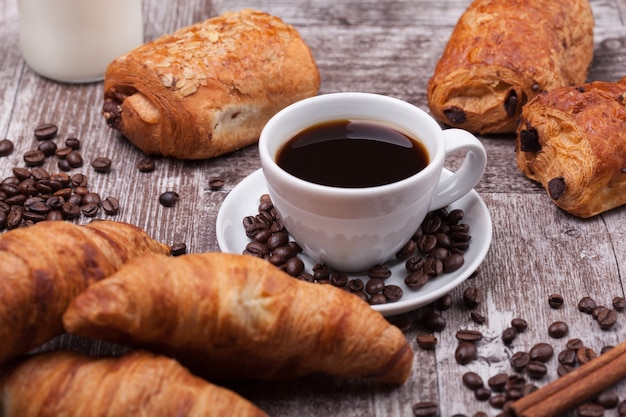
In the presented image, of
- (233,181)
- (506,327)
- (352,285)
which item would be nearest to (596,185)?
(506,327)

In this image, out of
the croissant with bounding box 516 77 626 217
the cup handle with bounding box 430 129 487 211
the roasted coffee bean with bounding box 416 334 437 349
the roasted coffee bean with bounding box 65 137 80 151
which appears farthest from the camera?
the roasted coffee bean with bounding box 65 137 80 151

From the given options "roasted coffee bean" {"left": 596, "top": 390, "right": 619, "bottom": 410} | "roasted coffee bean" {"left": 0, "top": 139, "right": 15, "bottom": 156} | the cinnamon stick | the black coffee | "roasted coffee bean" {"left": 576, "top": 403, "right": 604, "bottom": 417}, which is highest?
the black coffee

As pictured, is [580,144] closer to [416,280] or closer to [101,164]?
[416,280]

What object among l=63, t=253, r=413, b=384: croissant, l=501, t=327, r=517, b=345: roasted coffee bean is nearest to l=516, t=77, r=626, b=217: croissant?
l=501, t=327, r=517, b=345: roasted coffee bean

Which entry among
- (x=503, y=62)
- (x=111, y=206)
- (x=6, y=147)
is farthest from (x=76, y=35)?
(x=503, y=62)

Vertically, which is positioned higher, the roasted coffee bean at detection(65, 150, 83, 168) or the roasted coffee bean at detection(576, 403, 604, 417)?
the roasted coffee bean at detection(576, 403, 604, 417)

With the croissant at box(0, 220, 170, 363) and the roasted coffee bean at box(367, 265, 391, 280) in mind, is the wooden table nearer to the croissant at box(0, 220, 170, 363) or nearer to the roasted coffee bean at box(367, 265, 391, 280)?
the roasted coffee bean at box(367, 265, 391, 280)

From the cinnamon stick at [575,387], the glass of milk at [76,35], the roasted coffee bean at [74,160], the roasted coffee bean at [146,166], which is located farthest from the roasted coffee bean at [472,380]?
the glass of milk at [76,35]
